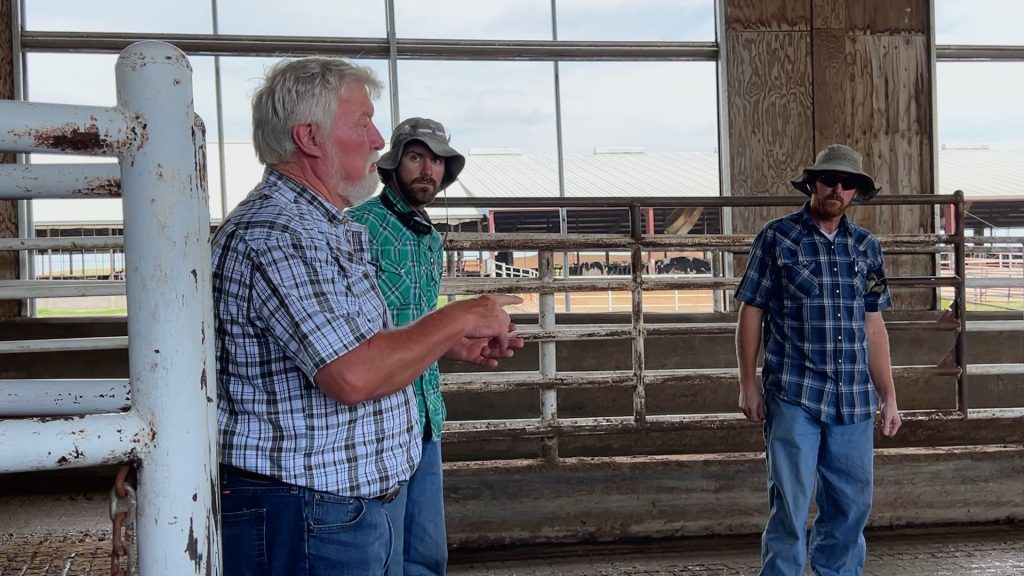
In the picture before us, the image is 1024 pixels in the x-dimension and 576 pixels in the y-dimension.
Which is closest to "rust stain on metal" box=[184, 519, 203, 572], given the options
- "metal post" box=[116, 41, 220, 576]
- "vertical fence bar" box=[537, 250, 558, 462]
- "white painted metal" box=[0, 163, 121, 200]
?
"metal post" box=[116, 41, 220, 576]

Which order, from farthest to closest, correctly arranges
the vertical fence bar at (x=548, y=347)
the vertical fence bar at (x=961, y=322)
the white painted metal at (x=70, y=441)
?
the vertical fence bar at (x=961, y=322) → the vertical fence bar at (x=548, y=347) → the white painted metal at (x=70, y=441)

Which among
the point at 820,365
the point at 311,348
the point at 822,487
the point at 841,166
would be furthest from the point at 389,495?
the point at 841,166

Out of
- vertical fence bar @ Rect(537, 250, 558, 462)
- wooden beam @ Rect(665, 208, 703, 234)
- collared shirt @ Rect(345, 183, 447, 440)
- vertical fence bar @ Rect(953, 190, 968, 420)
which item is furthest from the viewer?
wooden beam @ Rect(665, 208, 703, 234)

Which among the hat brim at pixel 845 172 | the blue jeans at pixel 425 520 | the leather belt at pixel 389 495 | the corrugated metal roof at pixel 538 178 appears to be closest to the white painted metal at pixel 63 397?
the leather belt at pixel 389 495

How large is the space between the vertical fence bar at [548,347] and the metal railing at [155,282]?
12.2 feet

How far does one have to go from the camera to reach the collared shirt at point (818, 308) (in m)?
3.39

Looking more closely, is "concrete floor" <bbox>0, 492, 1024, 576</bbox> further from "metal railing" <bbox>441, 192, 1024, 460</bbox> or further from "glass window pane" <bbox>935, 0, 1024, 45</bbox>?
"glass window pane" <bbox>935, 0, 1024, 45</bbox>

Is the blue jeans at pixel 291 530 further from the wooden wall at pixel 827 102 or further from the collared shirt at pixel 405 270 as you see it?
the wooden wall at pixel 827 102

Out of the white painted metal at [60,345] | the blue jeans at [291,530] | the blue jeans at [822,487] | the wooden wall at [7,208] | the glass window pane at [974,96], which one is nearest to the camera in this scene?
the blue jeans at [291,530]

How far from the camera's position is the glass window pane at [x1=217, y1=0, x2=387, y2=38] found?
775 centimetres

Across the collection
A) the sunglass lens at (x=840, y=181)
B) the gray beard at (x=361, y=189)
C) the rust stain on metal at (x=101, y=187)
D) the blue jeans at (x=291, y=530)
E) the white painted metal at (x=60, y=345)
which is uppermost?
the sunglass lens at (x=840, y=181)

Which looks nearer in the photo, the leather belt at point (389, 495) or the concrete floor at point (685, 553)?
the leather belt at point (389, 495)

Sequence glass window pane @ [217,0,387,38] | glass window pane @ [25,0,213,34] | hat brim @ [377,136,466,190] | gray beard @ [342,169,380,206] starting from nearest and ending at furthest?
gray beard @ [342,169,380,206] < hat brim @ [377,136,466,190] < glass window pane @ [25,0,213,34] < glass window pane @ [217,0,387,38]

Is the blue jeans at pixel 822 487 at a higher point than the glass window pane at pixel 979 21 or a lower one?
lower
